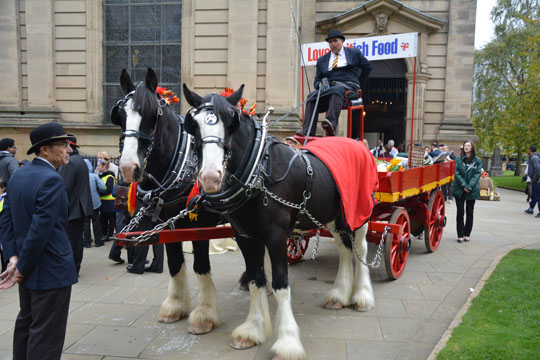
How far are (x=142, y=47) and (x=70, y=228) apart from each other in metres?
9.89

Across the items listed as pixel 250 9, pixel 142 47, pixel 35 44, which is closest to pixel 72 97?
pixel 35 44

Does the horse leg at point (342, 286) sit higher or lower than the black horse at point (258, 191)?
lower

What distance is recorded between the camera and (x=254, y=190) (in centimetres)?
329

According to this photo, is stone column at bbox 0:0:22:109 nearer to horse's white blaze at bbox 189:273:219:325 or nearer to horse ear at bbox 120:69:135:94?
horse ear at bbox 120:69:135:94

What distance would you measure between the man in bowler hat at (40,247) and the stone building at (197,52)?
31.4ft

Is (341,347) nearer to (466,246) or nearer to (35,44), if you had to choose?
(466,246)

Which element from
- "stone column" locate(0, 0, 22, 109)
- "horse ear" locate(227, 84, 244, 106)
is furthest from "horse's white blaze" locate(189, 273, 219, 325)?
"stone column" locate(0, 0, 22, 109)

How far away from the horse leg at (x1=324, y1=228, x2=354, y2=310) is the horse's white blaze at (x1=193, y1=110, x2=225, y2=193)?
8.51ft

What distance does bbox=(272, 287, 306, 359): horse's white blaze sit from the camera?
3406 millimetres

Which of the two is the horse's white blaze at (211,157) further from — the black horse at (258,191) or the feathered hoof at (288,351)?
the feathered hoof at (288,351)

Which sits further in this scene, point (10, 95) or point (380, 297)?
point (10, 95)

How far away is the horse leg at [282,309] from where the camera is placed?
11.2ft

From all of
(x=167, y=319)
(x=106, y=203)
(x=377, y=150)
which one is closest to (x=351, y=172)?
(x=167, y=319)

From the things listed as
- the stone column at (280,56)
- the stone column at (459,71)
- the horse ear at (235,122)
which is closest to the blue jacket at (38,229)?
the horse ear at (235,122)
